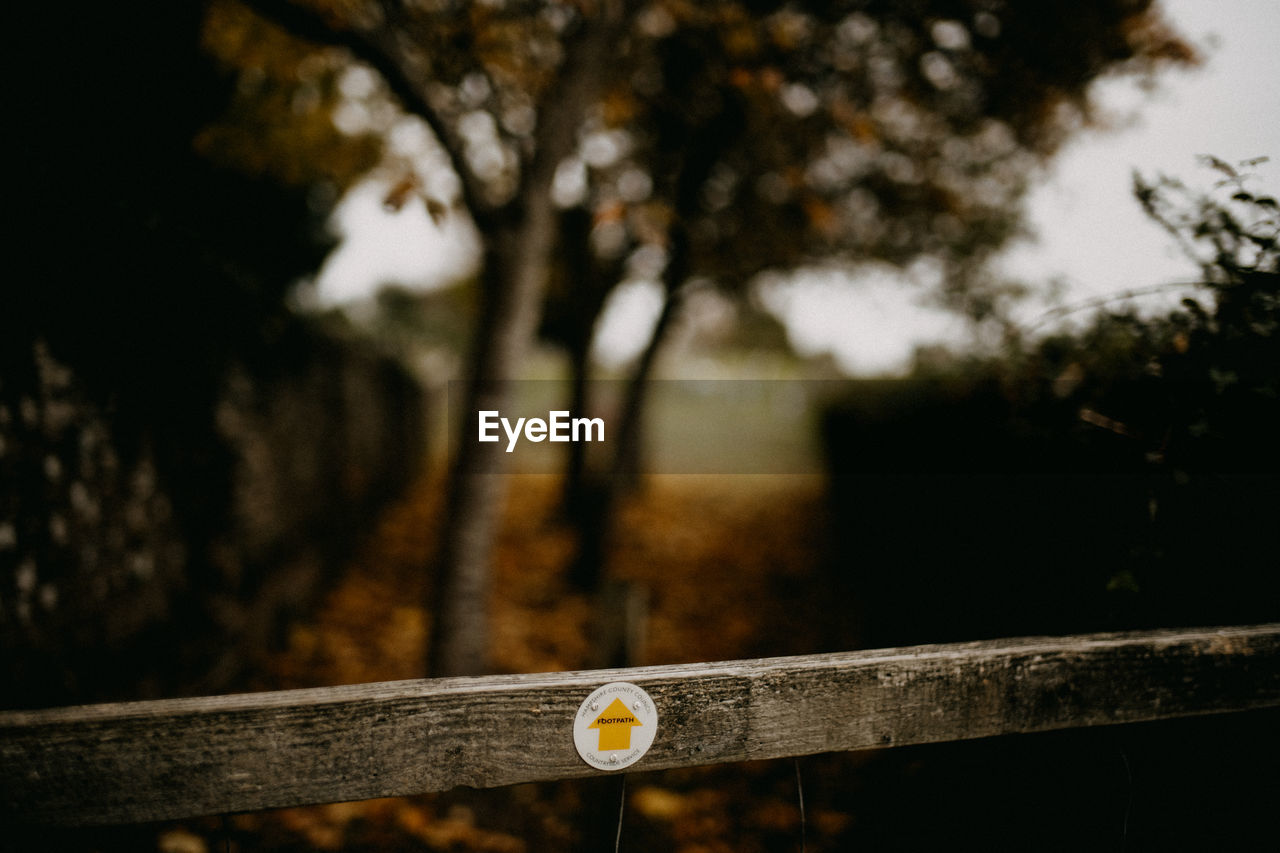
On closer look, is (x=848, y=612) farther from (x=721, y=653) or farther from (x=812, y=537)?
(x=812, y=537)

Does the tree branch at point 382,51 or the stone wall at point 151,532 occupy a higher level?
the tree branch at point 382,51

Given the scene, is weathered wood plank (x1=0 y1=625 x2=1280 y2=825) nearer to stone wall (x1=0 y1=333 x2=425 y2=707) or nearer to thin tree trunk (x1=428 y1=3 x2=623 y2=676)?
stone wall (x1=0 y1=333 x2=425 y2=707)

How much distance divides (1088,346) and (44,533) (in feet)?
13.4

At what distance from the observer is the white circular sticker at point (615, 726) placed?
1191 mm

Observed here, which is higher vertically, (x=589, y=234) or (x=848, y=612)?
(x=589, y=234)

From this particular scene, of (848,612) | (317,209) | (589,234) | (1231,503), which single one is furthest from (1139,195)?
(317,209)

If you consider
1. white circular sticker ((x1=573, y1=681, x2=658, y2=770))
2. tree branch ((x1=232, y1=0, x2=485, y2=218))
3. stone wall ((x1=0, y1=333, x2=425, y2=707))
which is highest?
tree branch ((x1=232, y1=0, x2=485, y2=218))

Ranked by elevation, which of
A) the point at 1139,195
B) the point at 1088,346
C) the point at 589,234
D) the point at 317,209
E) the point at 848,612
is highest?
the point at 317,209

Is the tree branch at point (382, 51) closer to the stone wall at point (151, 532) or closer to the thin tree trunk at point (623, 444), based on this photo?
the stone wall at point (151, 532)

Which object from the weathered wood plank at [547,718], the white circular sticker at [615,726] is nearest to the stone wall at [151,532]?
the weathered wood plank at [547,718]

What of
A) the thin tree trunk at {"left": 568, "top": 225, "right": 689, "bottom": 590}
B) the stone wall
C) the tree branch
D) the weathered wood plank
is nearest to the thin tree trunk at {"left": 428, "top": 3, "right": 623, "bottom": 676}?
the tree branch

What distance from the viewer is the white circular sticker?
3.91 feet

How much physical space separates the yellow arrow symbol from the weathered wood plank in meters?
0.05

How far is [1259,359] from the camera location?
1.73 meters
